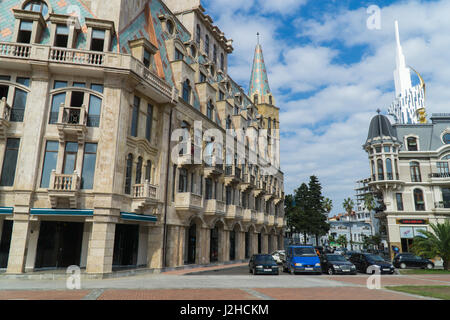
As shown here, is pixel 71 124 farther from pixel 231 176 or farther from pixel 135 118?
pixel 231 176

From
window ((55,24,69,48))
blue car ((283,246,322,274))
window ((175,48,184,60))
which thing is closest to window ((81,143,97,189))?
window ((55,24,69,48))

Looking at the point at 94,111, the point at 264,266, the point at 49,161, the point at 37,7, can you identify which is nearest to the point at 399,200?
the point at 264,266

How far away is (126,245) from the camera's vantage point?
21.0m

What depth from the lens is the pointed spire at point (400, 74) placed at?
82.5m

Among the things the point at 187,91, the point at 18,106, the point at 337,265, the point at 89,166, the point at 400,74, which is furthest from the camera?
the point at 400,74

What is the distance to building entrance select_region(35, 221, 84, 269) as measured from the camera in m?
18.3

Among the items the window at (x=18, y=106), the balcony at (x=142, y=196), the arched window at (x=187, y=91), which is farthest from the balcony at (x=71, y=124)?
the arched window at (x=187, y=91)

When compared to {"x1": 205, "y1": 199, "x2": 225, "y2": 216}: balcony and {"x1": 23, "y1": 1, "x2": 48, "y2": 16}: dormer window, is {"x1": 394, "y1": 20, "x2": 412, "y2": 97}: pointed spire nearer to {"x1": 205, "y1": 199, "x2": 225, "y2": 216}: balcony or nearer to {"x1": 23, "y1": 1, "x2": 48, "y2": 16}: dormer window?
{"x1": 205, "y1": 199, "x2": 225, "y2": 216}: balcony

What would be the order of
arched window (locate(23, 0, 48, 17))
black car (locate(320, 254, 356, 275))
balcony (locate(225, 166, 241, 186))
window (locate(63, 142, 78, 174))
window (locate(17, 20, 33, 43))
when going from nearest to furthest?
window (locate(63, 142, 78, 174)) < window (locate(17, 20, 33, 43)) < arched window (locate(23, 0, 48, 17)) < black car (locate(320, 254, 356, 275)) < balcony (locate(225, 166, 241, 186))

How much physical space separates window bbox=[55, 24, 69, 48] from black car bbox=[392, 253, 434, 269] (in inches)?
1412

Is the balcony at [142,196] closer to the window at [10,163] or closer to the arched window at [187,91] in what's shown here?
the window at [10,163]

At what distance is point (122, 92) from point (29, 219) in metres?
9.16

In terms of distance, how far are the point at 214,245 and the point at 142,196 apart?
46.9ft

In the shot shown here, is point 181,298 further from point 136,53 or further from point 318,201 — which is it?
point 318,201
